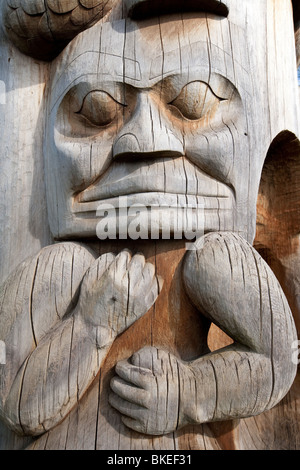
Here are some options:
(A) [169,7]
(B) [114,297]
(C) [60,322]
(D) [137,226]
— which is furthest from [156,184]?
(A) [169,7]

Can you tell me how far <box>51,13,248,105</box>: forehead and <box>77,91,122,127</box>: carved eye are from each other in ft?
0.16

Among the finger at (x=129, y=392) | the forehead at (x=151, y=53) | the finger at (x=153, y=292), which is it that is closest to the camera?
the finger at (x=129, y=392)

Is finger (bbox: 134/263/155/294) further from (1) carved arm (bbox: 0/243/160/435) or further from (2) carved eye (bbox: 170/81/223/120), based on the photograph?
(2) carved eye (bbox: 170/81/223/120)

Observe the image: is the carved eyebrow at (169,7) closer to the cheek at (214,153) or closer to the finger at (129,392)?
the cheek at (214,153)

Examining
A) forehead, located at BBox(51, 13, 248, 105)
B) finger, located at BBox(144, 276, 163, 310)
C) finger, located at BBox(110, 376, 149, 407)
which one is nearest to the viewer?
finger, located at BBox(110, 376, 149, 407)

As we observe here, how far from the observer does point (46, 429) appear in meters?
1.39

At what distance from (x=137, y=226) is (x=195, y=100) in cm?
47

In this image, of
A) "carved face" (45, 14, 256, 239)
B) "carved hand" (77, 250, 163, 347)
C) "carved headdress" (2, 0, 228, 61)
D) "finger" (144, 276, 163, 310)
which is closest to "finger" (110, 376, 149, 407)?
"carved hand" (77, 250, 163, 347)

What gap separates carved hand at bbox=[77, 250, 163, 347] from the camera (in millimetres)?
1411

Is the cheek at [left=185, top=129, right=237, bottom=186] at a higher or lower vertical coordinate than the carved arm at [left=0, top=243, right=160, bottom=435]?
higher

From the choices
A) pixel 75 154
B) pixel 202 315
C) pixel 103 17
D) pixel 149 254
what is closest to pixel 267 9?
pixel 103 17

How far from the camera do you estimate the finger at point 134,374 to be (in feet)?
4.51

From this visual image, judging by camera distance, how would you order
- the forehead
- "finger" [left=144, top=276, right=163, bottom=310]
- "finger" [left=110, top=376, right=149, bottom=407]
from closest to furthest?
"finger" [left=110, top=376, right=149, bottom=407] → "finger" [left=144, top=276, right=163, bottom=310] → the forehead

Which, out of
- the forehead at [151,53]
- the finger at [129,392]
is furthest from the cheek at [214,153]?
the finger at [129,392]
